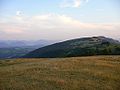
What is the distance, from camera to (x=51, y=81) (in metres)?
23.9

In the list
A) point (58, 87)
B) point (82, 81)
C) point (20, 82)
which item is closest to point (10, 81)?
point (20, 82)

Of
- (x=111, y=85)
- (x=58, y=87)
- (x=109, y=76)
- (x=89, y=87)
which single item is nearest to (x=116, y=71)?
(x=109, y=76)

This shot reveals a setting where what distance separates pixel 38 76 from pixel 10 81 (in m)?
3.62

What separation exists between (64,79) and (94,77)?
3.76 meters

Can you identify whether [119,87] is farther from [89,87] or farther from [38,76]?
[38,76]

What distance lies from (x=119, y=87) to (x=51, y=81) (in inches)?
269

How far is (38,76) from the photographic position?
26719 mm

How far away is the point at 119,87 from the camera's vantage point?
22.9 m

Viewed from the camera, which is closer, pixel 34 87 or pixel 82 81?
pixel 34 87

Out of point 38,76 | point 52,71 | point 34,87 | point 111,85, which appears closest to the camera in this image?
point 34,87

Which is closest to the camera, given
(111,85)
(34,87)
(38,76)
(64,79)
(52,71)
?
(34,87)

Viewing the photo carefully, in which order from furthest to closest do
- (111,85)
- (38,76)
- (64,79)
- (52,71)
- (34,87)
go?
(52,71) → (38,76) → (64,79) → (111,85) → (34,87)

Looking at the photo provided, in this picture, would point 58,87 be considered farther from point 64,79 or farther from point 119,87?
point 119,87

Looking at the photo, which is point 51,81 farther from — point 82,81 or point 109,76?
point 109,76
